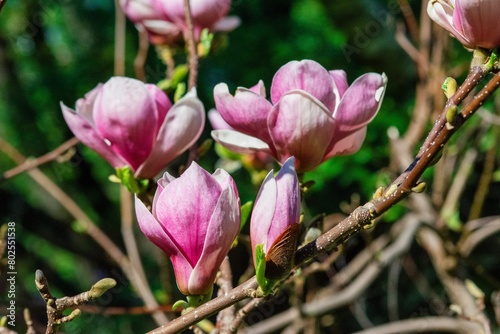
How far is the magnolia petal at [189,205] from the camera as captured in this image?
414 millimetres

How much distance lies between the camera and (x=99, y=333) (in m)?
2.97

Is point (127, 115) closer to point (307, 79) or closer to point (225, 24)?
point (307, 79)

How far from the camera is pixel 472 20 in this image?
0.43m

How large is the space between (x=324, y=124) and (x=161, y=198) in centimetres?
13

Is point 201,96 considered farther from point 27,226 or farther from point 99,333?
point 99,333

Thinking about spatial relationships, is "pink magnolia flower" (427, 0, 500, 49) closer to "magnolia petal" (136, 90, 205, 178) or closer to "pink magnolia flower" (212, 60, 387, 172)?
Result: "pink magnolia flower" (212, 60, 387, 172)

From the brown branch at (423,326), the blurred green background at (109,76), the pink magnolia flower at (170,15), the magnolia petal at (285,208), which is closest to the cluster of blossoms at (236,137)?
the magnolia petal at (285,208)

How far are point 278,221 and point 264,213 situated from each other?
0.04 ft

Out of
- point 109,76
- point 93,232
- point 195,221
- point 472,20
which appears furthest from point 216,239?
point 109,76

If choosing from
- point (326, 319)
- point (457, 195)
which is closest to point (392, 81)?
point (457, 195)

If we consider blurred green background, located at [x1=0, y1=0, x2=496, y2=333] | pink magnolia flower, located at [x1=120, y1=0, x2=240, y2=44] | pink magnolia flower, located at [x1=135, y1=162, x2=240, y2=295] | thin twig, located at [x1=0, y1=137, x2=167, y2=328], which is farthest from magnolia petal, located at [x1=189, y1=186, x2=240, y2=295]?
blurred green background, located at [x1=0, y1=0, x2=496, y2=333]

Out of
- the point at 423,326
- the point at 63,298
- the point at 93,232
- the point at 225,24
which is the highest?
the point at 225,24

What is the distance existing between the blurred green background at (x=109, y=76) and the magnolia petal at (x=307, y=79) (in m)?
1.10

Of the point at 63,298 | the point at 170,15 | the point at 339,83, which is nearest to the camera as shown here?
the point at 63,298
